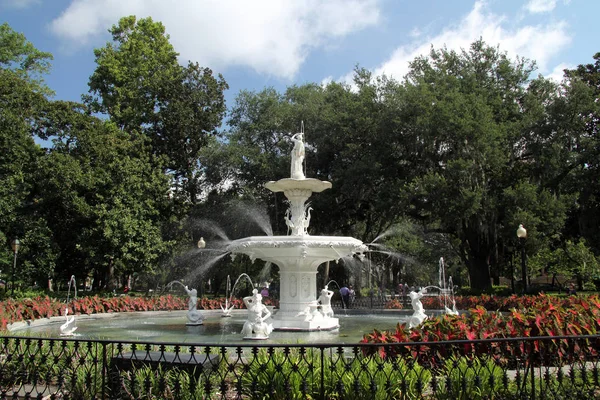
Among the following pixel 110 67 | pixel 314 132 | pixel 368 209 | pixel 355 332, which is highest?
pixel 110 67

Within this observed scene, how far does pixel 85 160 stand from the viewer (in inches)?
1156

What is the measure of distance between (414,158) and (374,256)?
15708mm

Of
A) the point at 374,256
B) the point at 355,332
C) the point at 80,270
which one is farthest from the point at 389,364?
the point at 374,256

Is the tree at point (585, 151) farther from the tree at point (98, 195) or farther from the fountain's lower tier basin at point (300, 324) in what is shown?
the tree at point (98, 195)

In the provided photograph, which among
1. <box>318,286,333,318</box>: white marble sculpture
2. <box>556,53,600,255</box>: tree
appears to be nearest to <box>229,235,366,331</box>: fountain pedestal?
<box>318,286,333,318</box>: white marble sculpture

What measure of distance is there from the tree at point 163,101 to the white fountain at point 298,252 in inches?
774

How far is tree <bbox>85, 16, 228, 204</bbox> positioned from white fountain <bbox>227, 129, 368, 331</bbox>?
1966 cm

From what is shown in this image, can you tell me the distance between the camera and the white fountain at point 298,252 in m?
13.9

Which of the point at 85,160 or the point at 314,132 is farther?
the point at 314,132

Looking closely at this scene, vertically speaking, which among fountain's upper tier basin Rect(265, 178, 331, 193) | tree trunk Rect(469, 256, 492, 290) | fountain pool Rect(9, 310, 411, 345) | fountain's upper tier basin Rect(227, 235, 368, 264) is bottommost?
fountain pool Rect(9, 310, 411, 345)

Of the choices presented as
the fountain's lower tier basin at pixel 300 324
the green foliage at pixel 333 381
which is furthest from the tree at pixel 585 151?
the green foliage at pixel 333 381

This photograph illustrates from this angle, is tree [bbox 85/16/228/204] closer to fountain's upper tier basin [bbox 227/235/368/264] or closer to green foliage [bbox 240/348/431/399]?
fountain's upper tier basin [bbox 227/235/368/264]

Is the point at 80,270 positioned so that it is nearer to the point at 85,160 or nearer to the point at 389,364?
the point at 85,160

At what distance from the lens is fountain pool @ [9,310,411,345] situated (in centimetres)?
1229
